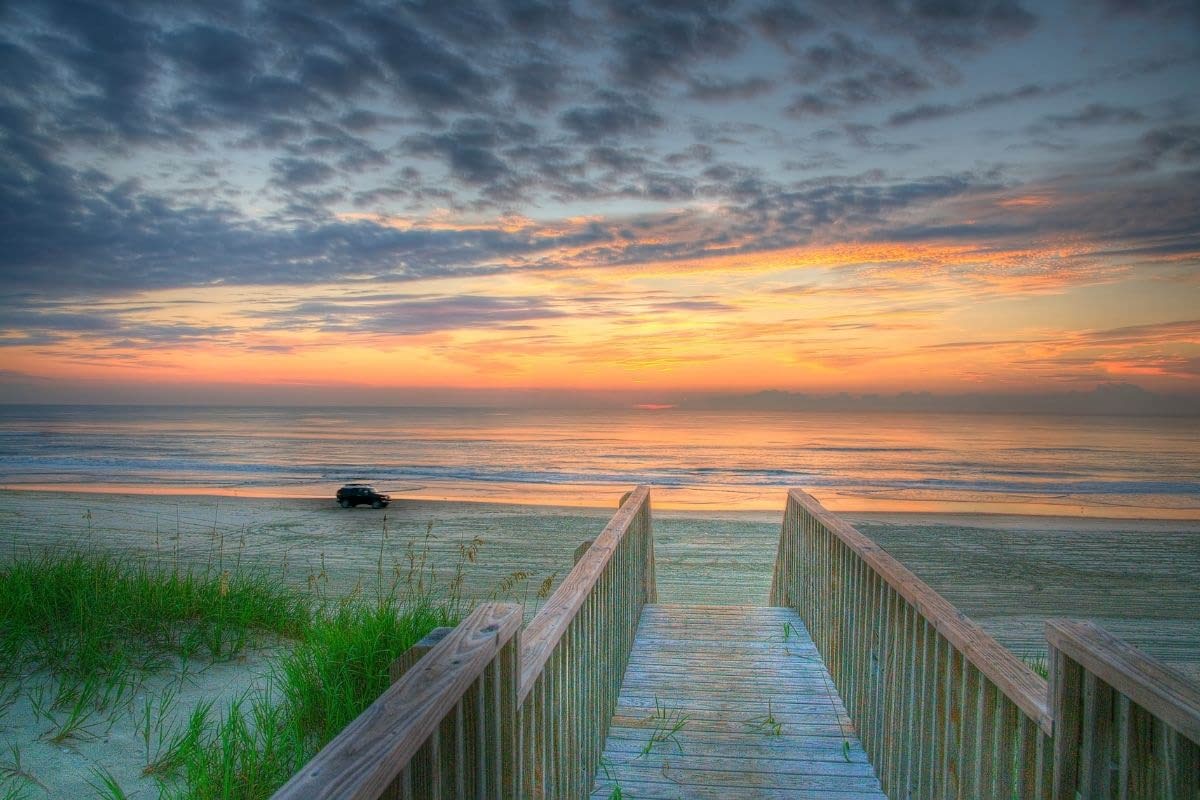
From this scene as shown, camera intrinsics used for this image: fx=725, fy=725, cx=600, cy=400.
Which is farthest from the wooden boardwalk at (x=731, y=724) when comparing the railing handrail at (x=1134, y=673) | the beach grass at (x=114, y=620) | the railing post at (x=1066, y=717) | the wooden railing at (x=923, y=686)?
the beach grass at (x=114, y=620)

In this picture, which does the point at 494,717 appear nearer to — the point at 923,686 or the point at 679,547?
the point at 923,686

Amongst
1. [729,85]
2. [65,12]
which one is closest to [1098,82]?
[729,85]

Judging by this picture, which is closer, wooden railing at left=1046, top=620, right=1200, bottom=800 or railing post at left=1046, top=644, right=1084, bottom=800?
wooden railing at left=1046, top=620, right=1200, bottom=800

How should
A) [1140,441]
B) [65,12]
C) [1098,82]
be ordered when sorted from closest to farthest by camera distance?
[1098,82] < [65,12] < [1140,441]

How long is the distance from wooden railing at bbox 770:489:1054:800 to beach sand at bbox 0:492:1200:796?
13.5 feet

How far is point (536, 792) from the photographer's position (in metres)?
2.48

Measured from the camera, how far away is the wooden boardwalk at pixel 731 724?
3.61m

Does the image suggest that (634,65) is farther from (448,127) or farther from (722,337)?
(722,337)

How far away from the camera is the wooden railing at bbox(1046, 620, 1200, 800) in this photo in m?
1.50

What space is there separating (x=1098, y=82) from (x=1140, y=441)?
53.2 m

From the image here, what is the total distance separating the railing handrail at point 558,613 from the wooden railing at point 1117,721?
149 centimetres

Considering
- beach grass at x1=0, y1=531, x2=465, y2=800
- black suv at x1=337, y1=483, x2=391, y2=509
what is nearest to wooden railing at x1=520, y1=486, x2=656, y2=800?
beach grass at x1=0, y1=531, x2=465, y2=800

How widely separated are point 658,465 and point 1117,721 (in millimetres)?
37699

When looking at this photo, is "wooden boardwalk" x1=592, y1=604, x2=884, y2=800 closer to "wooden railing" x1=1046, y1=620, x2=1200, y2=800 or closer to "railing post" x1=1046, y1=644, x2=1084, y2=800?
"railing post" x1=1046, y1=644, x2=1084, y2=800
